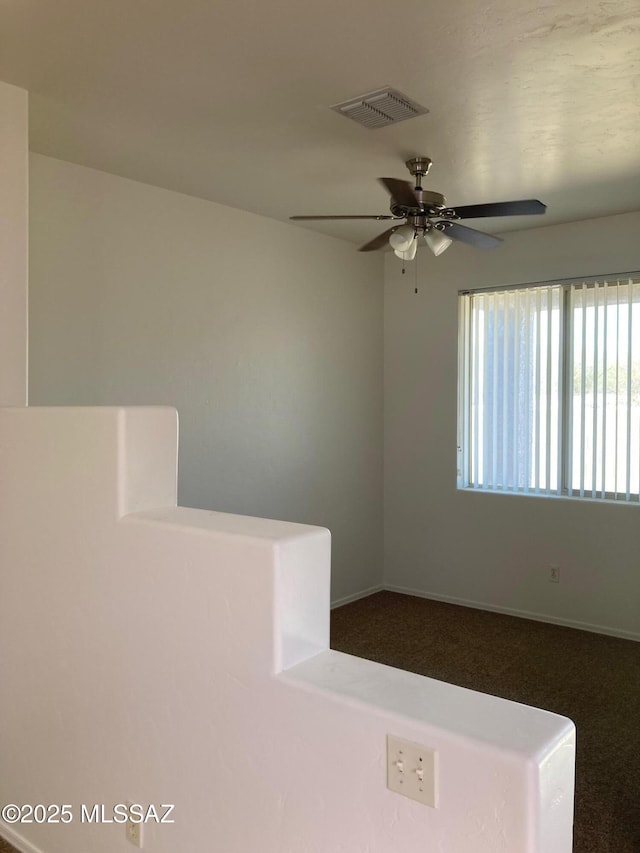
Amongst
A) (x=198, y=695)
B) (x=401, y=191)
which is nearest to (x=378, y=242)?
(x=401, y=191)

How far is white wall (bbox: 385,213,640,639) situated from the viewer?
462 centimetres

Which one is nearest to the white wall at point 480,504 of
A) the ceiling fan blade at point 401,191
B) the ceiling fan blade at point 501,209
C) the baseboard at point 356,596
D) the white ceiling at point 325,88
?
the baseboard at point 356,596

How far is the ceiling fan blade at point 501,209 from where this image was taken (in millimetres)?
2975

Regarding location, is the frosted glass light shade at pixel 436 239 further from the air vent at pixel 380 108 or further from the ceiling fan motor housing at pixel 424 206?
the air vent at pixel 380 108

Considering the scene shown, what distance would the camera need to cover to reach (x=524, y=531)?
500 cm

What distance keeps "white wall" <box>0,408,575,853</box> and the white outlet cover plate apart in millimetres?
17

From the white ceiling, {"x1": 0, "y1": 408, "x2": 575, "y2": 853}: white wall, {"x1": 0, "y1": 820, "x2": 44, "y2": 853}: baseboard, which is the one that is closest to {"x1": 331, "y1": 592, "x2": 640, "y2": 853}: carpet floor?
{"x1": 0, "y1": 408, "x2": 575, "y2": 853}: white wall

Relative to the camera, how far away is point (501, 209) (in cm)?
304

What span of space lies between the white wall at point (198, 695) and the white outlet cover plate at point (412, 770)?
0.02m

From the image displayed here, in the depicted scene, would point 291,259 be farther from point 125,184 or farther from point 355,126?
point 355,126

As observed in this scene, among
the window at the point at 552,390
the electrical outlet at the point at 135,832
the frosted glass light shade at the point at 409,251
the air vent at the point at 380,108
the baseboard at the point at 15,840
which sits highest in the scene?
the air vent at the point at 380,108

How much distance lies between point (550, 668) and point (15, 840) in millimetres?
2917

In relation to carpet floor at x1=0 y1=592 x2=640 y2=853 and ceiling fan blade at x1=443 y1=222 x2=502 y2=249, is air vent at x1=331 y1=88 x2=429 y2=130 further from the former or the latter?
carpet floor at x1=0 y1=592 x2=640 y2=853

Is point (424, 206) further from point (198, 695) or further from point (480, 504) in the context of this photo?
point (480, 504)
